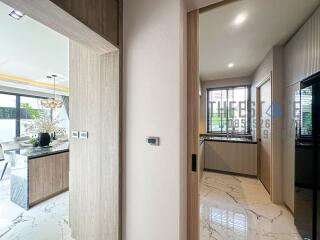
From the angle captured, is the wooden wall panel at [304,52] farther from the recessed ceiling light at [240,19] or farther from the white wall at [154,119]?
the white wall at [154,119]

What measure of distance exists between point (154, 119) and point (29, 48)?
316cm

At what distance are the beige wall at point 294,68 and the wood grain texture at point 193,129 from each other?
1530 millimetres

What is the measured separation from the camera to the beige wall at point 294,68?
72.6 inches

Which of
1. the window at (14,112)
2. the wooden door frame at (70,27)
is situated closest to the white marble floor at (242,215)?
the wooden door frame at (70,27)

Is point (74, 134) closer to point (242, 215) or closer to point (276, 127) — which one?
point (242, 215)

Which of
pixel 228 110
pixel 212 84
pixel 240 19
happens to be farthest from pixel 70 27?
pixel 228 110

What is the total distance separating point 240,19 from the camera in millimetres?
2037

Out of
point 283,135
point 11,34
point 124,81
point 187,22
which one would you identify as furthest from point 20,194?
point 283,135

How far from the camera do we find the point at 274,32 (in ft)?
7.63

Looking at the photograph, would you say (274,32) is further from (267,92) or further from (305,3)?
(267,92)

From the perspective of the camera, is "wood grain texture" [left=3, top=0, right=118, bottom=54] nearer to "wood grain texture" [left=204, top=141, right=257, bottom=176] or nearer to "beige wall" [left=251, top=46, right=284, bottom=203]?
"beige wall" [left=251, top=46, right=284, bottom=203]

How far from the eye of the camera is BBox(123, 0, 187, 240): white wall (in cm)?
118

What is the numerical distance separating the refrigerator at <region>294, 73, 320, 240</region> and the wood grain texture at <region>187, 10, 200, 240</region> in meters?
1.24

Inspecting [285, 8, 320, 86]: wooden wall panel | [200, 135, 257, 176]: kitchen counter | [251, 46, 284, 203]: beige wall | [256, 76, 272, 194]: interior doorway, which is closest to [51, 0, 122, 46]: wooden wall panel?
[285, 8, 320, 86]: wooden wall panel
